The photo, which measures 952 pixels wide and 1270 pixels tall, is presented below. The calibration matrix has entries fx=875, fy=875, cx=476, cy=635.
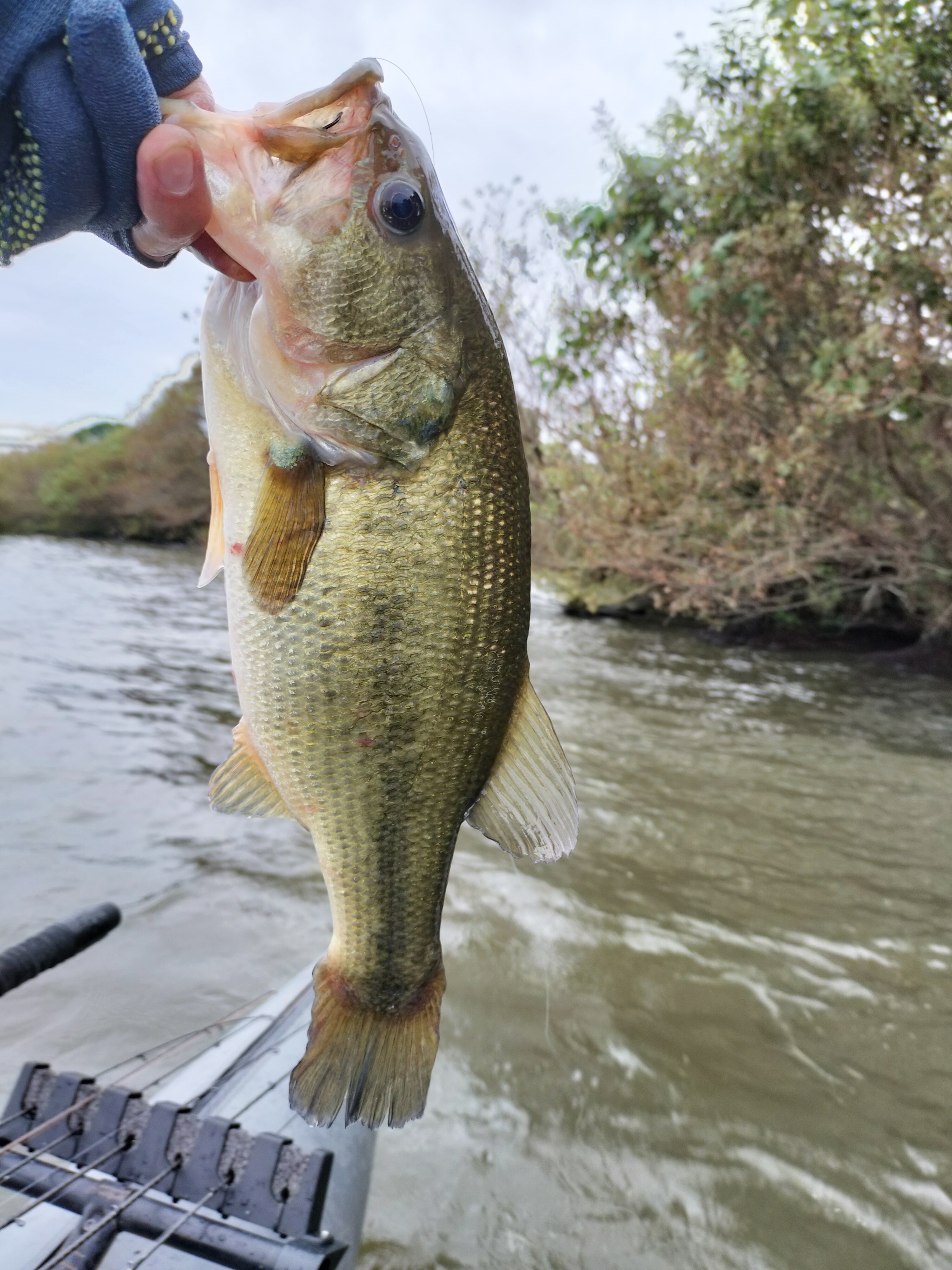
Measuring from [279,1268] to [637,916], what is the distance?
357 cm

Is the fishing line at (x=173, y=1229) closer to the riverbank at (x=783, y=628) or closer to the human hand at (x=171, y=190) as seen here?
the human hand at (x=171, y=190)

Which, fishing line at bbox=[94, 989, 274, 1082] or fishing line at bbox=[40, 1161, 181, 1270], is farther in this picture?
fishing line at bbox=[94, 989, 274, 1082]

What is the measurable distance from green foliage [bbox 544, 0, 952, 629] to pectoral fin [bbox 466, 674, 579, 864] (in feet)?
29.9

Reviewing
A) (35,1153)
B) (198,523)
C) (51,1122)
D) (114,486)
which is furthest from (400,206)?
(198,523)

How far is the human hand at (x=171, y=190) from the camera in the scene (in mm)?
1252

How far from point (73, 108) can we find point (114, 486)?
2901 centimetres

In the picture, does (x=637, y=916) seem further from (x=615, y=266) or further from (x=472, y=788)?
(x=615, y=266)

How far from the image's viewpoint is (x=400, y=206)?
141cm

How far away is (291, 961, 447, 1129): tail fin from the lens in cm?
150

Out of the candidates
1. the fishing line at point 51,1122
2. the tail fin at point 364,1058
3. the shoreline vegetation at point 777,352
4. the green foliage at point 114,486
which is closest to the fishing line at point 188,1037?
the fishing line at point 51,1122

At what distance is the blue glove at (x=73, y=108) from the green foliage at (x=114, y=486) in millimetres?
23043

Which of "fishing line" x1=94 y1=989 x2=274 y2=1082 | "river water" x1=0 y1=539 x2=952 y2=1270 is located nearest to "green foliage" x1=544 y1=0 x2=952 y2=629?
"river water" x1=0 y1=539 x2=952 y2=1270

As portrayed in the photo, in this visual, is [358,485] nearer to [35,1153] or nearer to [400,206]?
[400,206]

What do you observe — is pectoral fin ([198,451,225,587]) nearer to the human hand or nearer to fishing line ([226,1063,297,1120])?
the human hand
